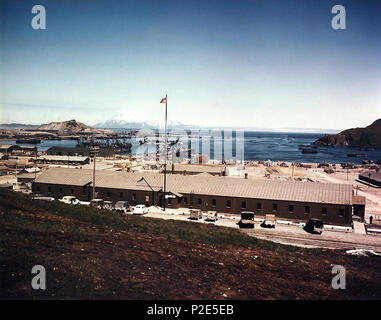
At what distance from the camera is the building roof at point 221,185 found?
128 feet

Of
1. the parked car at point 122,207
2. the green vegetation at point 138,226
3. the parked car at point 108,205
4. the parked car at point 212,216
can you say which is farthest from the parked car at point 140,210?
the parked car at point 212,216

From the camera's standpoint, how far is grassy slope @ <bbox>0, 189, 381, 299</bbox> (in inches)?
536

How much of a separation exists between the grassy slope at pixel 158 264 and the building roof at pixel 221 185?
14.5 metres

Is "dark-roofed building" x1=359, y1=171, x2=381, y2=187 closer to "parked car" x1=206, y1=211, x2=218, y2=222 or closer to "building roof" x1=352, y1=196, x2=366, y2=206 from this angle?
"building roof" x1=352, y1=196, x2=366, y2=206

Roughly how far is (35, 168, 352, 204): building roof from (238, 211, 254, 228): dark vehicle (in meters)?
3.48

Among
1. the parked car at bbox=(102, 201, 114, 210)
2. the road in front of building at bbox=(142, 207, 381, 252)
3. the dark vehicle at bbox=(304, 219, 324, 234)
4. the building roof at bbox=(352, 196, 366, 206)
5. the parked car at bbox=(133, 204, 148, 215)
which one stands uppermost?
the building roof at bbox=(352, 196, 366, 206)

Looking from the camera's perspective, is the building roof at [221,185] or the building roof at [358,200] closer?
the building roof at [221,185]

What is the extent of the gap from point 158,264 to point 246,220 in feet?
69.4

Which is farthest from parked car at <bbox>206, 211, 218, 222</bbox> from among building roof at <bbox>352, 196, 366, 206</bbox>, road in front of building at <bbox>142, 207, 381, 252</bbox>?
building roof at <bbox>352, 196, 366, 206</bbox>

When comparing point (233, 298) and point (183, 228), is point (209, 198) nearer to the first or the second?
point (183, 228)

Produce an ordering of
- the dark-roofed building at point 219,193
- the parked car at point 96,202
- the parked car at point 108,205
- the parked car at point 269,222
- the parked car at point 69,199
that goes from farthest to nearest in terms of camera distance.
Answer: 1. the parked car at point 69,199
2. the parked car at point 96,202
3. the parked car at point 108,205
4. the dark-roofed building at point 219,193
5. the parked car at point 269,222

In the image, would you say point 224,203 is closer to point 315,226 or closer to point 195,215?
point 195,215

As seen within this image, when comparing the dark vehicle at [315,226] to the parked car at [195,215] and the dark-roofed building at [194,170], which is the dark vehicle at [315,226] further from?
the dark-roofed building at [194,170]
